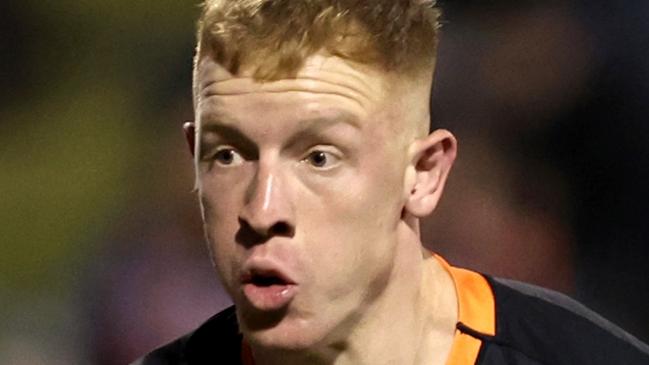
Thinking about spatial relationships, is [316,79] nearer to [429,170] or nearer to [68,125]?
[429,170]

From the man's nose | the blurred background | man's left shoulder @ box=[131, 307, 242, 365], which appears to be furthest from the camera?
the blurred background

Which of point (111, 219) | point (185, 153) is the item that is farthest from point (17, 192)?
point (185, 153)

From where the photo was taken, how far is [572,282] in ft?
5.36

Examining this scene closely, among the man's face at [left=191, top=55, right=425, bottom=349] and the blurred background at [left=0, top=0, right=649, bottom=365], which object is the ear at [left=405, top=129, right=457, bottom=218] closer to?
the man's face at [left=191, top=55, right=425, bottom=349]

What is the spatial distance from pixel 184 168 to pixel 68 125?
0.17 meters

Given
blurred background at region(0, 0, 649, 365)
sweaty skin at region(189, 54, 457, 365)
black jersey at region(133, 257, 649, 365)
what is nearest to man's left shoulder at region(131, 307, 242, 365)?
black jersey at region(133, 257, 649, 365)

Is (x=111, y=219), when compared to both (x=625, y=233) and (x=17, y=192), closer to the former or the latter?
(x=17, y=192)

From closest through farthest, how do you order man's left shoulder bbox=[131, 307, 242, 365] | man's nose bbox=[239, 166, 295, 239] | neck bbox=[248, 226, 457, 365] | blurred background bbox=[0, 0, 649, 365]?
man's nose bbox=[239, 166, 295, 239]
neck bbox=[248, 226, 457, 365]
man's left shoulder bbox=[131, 307, 242, 365]
blurred background bbox=[0, 0, 649, 365]

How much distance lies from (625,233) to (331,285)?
2.77 feet

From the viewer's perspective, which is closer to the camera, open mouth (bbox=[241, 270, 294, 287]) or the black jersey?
open mouth (bbox=[241, 270, 294, 287])

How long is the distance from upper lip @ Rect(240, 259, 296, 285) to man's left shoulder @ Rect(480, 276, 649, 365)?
8.2 inches

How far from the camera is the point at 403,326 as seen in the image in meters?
1.00

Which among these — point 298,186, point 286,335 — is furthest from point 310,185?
point 286,335

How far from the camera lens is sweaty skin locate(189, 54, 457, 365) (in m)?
0.88
